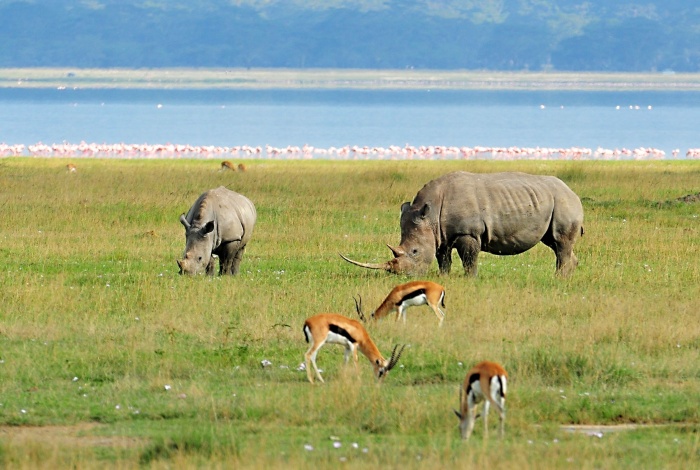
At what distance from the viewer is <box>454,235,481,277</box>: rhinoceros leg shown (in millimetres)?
19031

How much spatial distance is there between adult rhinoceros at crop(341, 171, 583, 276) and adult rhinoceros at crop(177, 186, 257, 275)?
268 cm

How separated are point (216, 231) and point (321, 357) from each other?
252 inches

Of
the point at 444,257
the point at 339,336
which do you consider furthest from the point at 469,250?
the point at 339,336

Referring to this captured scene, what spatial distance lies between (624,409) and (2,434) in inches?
201

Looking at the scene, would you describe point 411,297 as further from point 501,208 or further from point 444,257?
point 501,208

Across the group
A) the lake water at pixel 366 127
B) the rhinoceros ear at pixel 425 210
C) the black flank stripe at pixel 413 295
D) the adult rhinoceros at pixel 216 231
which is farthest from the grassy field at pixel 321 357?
the lake water at pixel 366 127

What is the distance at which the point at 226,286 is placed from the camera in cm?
1794

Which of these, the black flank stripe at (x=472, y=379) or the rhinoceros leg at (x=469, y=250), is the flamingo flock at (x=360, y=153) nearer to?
the rhinoceros leg at (x=469, y=250)

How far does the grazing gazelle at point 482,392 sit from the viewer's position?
9562mm

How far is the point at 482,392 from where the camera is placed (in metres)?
9.66

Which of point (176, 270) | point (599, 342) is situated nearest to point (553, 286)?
point (599, 342)

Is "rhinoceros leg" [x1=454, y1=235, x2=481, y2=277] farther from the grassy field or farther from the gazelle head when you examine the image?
the gazelle head

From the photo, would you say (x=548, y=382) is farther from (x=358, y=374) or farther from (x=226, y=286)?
(x=226, y=286)

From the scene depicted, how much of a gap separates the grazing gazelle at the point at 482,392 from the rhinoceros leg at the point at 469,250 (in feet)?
29.6
